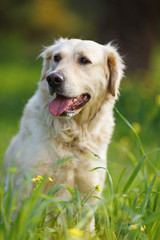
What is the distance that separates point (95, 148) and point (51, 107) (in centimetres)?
58

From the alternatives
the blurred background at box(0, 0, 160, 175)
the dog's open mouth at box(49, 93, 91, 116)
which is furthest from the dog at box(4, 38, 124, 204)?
the blurred background at box(0, 0, 160, 175)

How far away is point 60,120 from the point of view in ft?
13.0

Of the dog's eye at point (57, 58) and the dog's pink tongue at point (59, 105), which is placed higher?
the dog's eye at point (57, 58)

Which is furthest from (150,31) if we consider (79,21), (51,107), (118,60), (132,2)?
(79,21)

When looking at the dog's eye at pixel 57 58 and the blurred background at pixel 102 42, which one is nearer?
the dog's eye at pixel 57 58

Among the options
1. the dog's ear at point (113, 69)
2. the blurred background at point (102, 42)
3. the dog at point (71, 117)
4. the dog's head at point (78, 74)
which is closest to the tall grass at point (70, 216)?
the dog at point (71, 117)

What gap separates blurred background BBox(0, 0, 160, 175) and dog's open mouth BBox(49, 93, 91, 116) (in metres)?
0.50

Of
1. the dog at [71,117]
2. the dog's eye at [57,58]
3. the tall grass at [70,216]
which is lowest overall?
the tall grass at [70,216]

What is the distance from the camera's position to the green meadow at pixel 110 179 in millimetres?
2398

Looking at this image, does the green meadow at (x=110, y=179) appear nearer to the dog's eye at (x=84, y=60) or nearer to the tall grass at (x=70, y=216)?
the tall grass at (x=70, y=216)

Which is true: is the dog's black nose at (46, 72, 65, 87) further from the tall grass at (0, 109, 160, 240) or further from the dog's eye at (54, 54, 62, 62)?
the tall grass at (0, 109, 160, 240)

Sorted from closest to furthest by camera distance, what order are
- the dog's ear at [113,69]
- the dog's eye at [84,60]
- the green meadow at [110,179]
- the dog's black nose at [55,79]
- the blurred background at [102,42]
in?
1. the green meadow at [110,179]
2. the dog's black nose at [55,79]
3. the dog's eye at [84,60]
4. the dog's ear at [113,69]
5. the blurred background at [102,42]

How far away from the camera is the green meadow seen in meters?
2.40

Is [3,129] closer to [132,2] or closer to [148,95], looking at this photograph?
[148,95]
